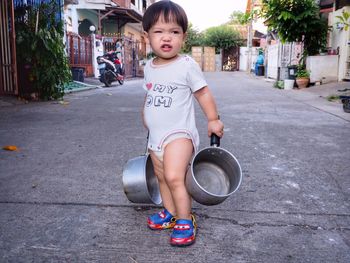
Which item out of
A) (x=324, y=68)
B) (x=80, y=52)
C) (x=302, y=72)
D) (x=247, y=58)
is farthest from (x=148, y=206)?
(x=247, y=58)

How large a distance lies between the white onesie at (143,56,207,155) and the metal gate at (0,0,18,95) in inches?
229

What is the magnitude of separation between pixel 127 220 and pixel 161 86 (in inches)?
30.9

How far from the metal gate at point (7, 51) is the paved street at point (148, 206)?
2726 mm

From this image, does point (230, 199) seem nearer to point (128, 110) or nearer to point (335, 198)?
point (335, 198)

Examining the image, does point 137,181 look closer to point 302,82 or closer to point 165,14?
point 165,14

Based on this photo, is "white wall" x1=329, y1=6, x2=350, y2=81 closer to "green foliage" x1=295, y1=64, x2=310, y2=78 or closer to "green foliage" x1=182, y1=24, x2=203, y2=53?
"green foliage" x1=295, y1=64, x2=310, y2=78

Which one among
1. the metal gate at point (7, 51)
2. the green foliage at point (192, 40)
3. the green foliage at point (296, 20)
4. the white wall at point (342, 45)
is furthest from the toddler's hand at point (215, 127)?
the green foliage at point (192, 40)

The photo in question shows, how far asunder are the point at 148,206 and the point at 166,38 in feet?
3.47

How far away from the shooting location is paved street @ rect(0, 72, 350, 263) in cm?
189

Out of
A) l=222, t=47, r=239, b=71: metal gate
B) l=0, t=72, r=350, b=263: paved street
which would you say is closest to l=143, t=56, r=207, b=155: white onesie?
l=0, t=72, r=350, b=263: paved street

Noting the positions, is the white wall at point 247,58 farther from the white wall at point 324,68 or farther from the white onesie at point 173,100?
the white onesie at point 173,100

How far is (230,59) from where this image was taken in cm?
3659

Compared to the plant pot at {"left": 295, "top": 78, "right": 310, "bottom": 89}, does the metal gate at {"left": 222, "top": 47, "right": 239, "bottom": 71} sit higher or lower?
higher

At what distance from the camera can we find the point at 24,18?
7273mm
